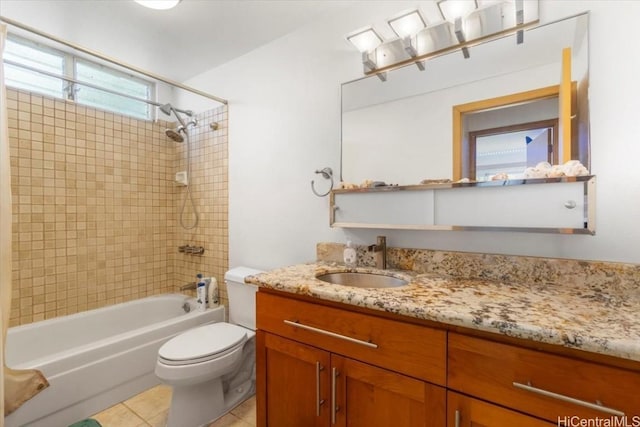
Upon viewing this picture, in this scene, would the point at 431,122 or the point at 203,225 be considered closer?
the point at 431,122

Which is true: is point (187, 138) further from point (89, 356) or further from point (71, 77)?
point (89, 356)

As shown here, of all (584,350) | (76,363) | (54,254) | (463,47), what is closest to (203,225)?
(54,254)

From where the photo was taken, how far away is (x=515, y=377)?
73cm

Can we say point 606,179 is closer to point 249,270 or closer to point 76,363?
point 249,270

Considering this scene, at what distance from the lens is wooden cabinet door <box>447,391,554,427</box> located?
73 cm

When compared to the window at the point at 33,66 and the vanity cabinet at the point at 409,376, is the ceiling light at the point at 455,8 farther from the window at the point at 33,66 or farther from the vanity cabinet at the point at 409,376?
the window at the point at 33,66

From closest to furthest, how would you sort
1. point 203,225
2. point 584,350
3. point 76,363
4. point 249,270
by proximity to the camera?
point 584,350, point 76,363, point 249,270, point 203,225

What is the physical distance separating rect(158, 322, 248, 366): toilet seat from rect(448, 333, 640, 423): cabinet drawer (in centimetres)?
114

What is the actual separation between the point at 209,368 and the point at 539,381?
1348 millimetres

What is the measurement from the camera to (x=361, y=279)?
4.72 ft

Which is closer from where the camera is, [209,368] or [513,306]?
[513,306]

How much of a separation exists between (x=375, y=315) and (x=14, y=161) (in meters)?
2.36

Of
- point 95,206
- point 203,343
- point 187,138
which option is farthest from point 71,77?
point 203,343

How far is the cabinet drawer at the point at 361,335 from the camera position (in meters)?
0.85
